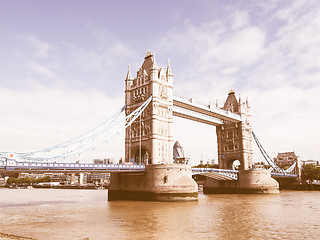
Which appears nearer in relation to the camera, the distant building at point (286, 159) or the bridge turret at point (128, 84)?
the bridge turret at point (128, 84)

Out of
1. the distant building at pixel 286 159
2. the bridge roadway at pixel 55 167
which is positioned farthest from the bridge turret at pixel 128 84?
the distant building at pixel 286 159

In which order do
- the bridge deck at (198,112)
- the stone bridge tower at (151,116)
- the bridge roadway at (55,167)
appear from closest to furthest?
the bridge roadway at (55,167) → the stone bridge tower at (151,116) → the bridge deck at (198,112)

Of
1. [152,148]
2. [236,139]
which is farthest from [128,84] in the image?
[236,139]

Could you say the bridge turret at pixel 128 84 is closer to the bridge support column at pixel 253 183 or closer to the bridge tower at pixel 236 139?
the bridge support column at pixel 253 183

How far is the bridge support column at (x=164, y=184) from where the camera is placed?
123 ft

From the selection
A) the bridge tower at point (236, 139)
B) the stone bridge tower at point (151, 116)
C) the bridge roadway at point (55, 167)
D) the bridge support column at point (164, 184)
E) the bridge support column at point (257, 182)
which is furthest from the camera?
the bridge tower at point (236, 139)

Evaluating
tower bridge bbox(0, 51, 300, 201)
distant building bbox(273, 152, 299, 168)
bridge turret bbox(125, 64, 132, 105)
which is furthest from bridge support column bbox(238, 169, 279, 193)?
distant building bbox(273, 152, 299, 168)

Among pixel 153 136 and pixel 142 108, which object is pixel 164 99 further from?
pixel 153 136

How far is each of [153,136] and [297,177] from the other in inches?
2346

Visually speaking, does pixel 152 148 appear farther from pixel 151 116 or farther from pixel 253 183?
pixel 253 183

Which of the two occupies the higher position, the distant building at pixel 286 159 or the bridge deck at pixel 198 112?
the bridge deck at pixel 198 112

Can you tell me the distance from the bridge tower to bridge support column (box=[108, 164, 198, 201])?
32.0m

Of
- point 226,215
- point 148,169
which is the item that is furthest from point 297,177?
point 226,215

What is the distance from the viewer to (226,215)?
26.3 metres
